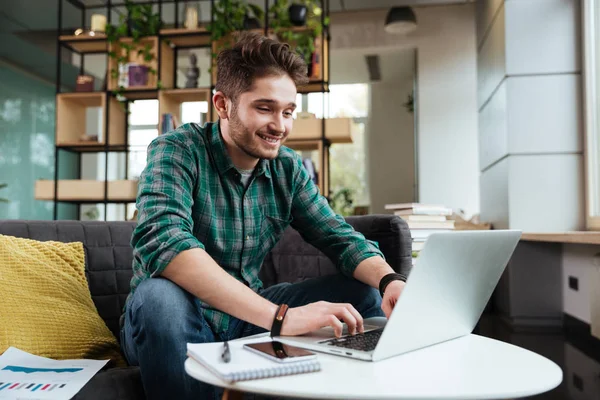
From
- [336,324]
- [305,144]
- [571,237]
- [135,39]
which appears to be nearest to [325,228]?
[336,324]

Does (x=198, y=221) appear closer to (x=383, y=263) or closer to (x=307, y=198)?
(x=307, y=198)

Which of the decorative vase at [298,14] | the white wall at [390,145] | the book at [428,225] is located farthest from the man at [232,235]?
the white wall at [390,145]

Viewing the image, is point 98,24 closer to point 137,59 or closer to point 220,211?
point 137,59

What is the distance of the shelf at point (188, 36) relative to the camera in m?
4.55

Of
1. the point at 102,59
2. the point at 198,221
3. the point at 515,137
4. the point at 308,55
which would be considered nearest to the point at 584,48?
the point at 515,137

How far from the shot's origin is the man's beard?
1360 mm

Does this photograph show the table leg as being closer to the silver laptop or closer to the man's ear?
the silver laptop

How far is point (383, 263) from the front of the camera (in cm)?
137

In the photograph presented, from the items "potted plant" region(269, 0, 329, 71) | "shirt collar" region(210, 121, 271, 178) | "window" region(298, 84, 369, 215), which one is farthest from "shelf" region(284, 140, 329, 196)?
"window" region(298, 84, 369, 215)

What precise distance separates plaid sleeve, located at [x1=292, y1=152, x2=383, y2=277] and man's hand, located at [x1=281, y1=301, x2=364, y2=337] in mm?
410

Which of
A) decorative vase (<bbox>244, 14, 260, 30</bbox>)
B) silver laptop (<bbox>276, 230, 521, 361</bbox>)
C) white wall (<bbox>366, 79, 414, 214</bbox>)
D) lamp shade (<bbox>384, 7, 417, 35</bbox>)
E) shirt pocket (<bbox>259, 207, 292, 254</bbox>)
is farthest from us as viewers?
white wall (<bbox>366, 79, 414, 214</bbox>)

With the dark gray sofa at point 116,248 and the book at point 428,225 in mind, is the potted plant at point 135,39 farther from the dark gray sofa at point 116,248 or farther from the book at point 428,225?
the dark gray sofa at point 116,248

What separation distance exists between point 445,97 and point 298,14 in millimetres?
2416

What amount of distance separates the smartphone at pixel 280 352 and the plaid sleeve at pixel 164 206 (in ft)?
1.04
